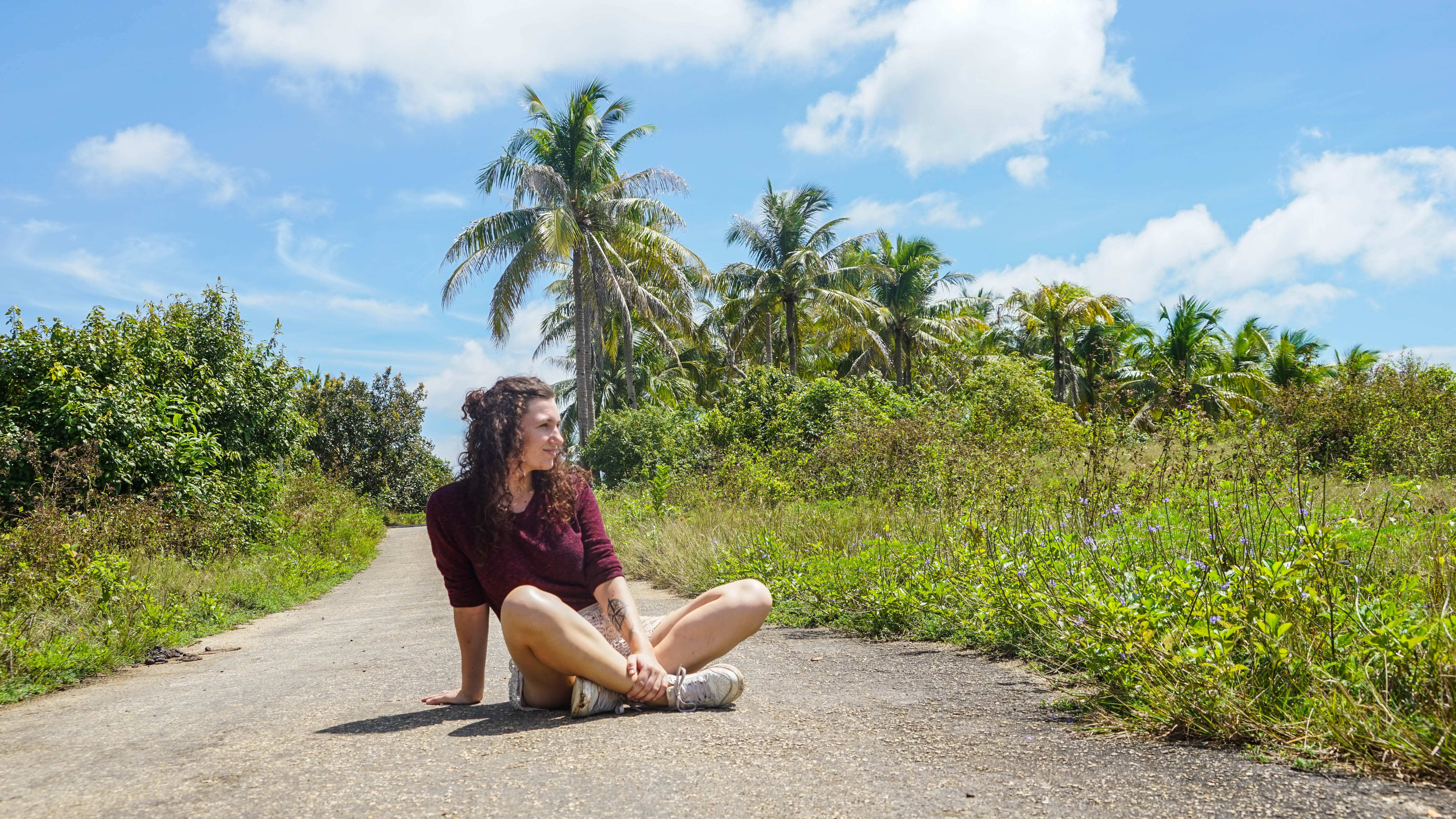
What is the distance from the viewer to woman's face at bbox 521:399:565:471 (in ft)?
11.8

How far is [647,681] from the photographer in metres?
3.41

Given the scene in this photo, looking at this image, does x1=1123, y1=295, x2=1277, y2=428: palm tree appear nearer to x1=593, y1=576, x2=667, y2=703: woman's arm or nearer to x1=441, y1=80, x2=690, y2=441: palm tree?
x1=441, y1=80, x2=690, y2=441: palm tree

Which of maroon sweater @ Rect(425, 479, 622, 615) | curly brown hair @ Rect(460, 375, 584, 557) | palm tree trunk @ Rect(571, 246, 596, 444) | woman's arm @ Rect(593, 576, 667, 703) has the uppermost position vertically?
palm tree trunk @ Rect(571, 246, 596, 444)

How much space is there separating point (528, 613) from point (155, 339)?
12.6 m

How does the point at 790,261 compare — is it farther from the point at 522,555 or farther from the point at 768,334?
the point at 522,555

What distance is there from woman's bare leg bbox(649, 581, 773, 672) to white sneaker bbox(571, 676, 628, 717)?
25cm

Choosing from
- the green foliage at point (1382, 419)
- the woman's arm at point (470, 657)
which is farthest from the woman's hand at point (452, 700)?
the green foliage at point (1382, 419)

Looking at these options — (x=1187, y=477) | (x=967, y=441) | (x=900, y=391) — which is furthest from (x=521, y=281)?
(x=1187, y=477)

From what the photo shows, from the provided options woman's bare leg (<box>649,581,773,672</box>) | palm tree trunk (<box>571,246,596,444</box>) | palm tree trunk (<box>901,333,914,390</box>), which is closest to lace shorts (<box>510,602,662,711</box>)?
woman's bare leg (<box>649,581,773,672</box>)

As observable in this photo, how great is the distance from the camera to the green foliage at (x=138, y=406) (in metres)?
10.5

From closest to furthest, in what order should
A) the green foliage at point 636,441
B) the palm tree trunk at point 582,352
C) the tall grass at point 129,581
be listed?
the tall grass at point 129,581, the green foliage at point 636,441, the palm tree trunk at point 582,352

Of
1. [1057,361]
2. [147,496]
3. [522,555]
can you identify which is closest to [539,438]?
[522,555]

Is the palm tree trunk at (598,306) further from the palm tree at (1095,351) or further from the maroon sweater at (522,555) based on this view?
the maroon sweater at (522,555)

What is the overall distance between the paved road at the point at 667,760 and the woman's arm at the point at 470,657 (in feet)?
0.22
